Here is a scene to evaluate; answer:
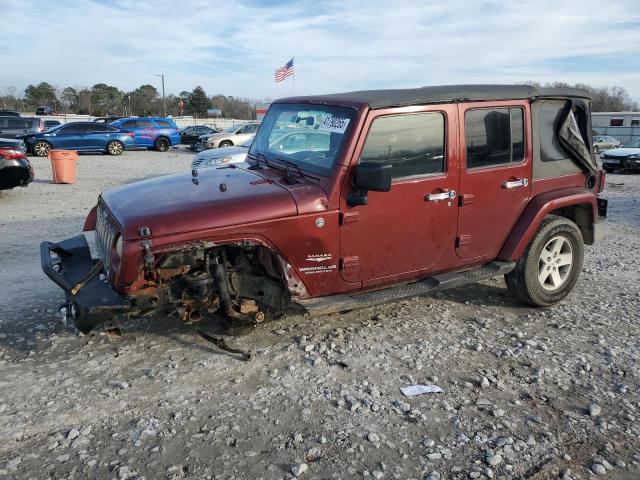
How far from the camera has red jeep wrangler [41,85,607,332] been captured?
3480 mm

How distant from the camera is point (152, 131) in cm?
2511

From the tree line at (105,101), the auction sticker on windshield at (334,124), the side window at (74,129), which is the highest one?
the tree line at (105,101)

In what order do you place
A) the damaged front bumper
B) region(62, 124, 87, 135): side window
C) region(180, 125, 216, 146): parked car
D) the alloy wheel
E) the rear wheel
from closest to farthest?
the damaged front bumper
the alloy wheel
the rear wheel
region(62, 124, 87, 135): side window
region(180, 125, 216, 146): parked car

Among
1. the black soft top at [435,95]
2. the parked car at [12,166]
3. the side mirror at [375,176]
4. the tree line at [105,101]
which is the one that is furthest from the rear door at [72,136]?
the tree line at [105,101]

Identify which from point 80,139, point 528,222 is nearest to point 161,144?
point 80,139

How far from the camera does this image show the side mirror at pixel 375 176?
3504 mm

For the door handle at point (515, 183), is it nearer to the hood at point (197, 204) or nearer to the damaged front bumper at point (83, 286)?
the hood at point (197, 204)

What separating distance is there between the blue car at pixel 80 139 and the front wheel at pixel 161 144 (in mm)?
2173

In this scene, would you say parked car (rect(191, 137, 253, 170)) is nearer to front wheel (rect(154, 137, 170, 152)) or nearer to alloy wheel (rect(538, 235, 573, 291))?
alloy wheel (rect(538, 235, 573, 291))

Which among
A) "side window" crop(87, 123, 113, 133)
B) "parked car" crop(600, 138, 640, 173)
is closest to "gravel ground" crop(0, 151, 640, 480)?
"parked car" crop(600, 138, 640, 173)

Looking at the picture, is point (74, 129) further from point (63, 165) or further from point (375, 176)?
point (375, 176)

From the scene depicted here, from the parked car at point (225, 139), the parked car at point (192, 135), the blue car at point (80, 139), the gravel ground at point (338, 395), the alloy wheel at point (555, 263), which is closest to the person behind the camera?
the gravel ground at point (338, 395)

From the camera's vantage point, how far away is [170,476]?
268cm

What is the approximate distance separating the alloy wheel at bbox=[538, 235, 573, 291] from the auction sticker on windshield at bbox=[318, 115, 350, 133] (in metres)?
2.33
